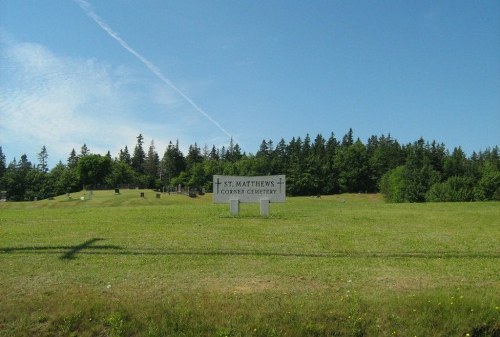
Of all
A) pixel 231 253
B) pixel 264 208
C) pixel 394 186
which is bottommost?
pixel 231 253

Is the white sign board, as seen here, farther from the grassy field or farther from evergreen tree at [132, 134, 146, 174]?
evergreen tree at [132, 134, 146, 174]

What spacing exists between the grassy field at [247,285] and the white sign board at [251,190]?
25.4ft

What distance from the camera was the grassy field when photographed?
755cm

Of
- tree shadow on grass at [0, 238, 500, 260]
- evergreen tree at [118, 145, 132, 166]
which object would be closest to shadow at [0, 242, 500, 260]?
tree shadow on grass at [0, 238, 500, 260]

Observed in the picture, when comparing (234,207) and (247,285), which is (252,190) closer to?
(234,207)

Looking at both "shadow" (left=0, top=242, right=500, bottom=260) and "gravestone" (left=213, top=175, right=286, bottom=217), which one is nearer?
"shadow" (left=0, top=242, right=500, bottom=260)

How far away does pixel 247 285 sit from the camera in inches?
348

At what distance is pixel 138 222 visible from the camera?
703 inches

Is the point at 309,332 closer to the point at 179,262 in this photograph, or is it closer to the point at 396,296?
the point at 396,296

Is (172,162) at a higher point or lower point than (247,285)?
higher

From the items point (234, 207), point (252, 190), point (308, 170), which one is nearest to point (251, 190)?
point (252, 190)

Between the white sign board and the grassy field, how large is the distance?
7.74 metres

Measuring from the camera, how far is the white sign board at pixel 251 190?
72.4ft

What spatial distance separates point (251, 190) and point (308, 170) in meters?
113
